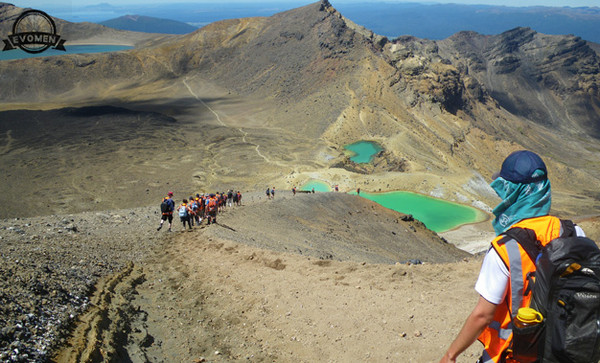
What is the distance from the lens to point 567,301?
252 cm

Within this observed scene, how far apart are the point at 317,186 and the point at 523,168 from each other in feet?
123

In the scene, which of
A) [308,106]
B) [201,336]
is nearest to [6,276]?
[201,336]

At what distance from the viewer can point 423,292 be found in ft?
27.7

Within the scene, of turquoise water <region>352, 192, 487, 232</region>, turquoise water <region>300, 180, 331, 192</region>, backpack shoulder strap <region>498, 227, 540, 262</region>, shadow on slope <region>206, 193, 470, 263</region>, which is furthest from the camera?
turquoise water <region>300, 180, 331, 192</region>

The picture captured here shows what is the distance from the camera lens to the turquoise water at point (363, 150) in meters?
53.8

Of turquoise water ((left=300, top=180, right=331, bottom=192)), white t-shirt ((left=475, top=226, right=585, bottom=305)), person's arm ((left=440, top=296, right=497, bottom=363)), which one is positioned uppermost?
white t-shirt ((left=475, top=226, right=585, bottom=305))

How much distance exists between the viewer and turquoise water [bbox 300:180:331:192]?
39.9 m

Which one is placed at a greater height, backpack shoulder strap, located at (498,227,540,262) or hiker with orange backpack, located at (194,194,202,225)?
backpack shoulder strap, located at (498,227,540,262)

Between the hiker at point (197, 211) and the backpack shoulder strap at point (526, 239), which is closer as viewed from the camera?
the backpack shoulder strap at point (526, 239)

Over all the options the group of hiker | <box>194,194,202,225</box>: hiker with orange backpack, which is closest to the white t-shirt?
the group of hiker

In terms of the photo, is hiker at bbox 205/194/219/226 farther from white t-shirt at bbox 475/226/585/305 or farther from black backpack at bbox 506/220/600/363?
black backpack at bbox 506/220/600/363

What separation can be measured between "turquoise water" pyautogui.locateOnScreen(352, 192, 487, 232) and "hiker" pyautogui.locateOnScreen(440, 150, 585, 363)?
32.9 m

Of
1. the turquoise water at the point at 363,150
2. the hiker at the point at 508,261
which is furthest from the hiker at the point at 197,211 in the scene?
the turquoise water at the point at 363,150

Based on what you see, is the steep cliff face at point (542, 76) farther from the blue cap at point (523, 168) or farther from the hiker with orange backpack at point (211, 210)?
the blue cap at point (523, 168)
